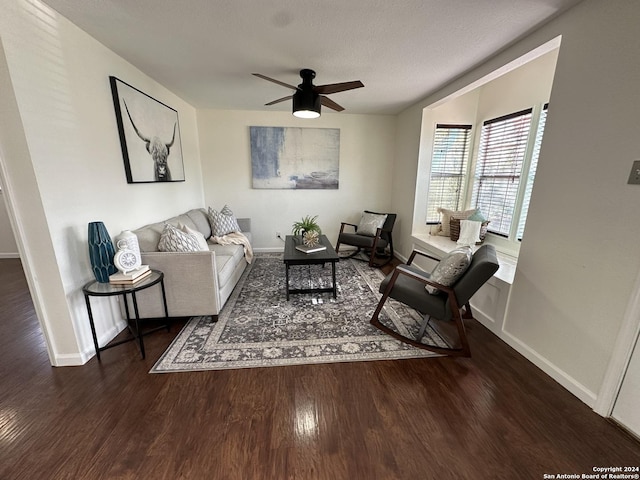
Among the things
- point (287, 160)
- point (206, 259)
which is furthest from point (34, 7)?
point (287, 160)

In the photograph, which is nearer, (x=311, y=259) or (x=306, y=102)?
(x=306, y=102)

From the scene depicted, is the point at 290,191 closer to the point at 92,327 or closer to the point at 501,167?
the point at 501,167

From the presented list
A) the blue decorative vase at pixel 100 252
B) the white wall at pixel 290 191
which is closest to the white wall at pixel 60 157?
the blue decorative vase at pixel 100 252

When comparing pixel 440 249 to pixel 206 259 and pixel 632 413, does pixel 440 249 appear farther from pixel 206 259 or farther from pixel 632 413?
pixel 206 259

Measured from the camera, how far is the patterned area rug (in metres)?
1.97

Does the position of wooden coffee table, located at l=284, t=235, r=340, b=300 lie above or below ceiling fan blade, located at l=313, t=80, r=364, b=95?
below

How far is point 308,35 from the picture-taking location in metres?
1.97

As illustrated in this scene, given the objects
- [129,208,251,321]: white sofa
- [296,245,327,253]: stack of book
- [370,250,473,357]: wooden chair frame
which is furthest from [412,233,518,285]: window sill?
[129,208,251,321]: white sofa

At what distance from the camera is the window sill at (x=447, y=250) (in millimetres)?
2390

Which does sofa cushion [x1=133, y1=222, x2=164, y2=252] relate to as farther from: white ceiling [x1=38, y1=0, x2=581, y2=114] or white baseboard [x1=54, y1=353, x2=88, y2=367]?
white ceiling [x1=38, y1=0, x2=581, y2=114]

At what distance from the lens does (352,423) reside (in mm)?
1471

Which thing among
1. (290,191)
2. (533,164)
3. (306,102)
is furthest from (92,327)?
(533,164)

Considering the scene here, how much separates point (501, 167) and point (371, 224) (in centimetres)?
188

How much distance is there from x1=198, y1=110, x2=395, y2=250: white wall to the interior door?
12.1ft
